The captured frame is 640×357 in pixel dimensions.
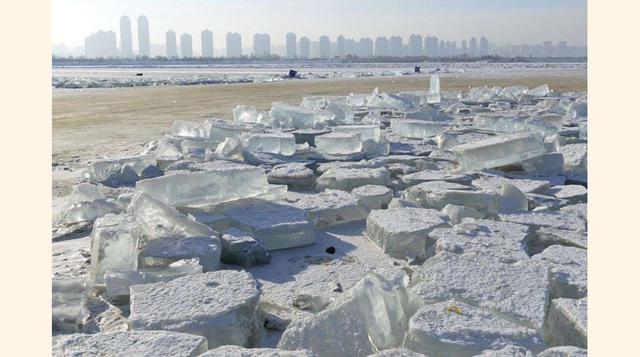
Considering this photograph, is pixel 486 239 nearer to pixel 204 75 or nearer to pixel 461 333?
pixel 461 333

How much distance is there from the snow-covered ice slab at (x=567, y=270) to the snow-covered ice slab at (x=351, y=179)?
1424 millimetres

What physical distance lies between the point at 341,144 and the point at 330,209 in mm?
1889

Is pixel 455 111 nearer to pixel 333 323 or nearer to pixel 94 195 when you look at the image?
pixel 94 195

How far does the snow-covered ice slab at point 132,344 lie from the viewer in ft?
5.17

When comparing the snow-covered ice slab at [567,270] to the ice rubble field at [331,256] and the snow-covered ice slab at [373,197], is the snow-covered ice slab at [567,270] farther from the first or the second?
the snow-covered ice slab at [373,197]

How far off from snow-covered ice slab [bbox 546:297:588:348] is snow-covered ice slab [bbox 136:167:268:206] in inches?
72.7

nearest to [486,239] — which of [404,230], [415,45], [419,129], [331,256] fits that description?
[404,230]

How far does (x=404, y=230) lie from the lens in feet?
8.50

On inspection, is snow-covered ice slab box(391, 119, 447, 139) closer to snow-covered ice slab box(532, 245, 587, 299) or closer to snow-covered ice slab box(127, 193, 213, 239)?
snow-covered ice slab box(532, 245, 587, 299)

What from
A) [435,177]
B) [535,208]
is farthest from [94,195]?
[535,208]

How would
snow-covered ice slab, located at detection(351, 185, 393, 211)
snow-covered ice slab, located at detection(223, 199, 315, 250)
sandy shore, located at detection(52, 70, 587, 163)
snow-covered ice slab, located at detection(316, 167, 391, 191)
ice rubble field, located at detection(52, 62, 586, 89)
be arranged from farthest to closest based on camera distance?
ice rubble field, located at detection(52, 62, 586, 89) < sandy shore, located at detection(52, 70, 587, 163) < snow-covered ice slab, located at detection(316, 167, 391, 191) < snow-covered ice slab, located at detection(351, 185, 393, 211) < snow-covered ice slab, located at detection(223, 199, 315, 250)

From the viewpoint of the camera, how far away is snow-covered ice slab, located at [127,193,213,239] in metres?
2.58

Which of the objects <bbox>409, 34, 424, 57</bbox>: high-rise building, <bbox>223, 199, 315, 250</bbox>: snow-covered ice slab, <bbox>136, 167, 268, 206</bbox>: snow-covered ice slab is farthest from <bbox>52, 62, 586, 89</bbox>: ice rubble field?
<bbox>409, 34, 424, 57</bbox>: high-rise building

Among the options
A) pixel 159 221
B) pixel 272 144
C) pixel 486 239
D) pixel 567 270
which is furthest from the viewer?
pixel 272 144
